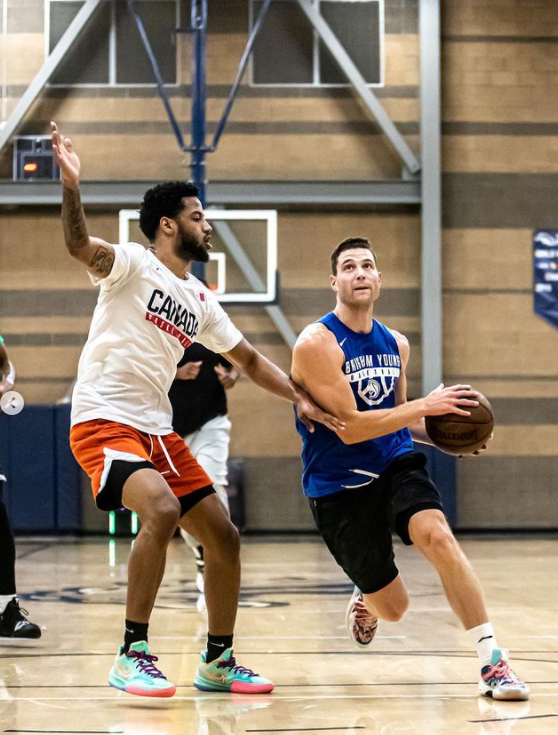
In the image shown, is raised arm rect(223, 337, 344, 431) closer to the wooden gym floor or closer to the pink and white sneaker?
the pink and white sneaker

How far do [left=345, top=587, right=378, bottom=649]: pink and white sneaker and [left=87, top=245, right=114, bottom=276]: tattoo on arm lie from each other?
1793 mm

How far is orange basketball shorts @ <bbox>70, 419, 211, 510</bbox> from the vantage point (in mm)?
3998

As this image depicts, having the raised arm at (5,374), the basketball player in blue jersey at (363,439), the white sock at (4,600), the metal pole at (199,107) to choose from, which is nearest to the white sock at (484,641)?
the basketball player in blue jersey at (363,439)

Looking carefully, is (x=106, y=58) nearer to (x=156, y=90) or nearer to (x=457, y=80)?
(x=156, y=90)

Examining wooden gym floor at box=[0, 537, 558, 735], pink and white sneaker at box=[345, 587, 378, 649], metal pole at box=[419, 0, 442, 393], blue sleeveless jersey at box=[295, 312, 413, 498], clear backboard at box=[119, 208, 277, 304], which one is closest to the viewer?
wooden gym floor at box=[0, 537, 558, 735]

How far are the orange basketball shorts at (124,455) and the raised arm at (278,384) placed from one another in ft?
1.60

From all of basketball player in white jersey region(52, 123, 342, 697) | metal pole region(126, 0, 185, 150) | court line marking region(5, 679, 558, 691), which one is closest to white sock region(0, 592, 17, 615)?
court line marking region(5, 679, 558, 691)

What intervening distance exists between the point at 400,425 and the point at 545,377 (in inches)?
353

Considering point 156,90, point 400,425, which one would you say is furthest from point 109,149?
point 400,425

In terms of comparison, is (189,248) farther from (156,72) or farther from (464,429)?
(156,72)

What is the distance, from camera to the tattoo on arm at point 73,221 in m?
3.85

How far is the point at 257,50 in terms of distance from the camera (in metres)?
12.8

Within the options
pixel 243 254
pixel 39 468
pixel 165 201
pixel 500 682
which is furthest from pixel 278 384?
pixel 39 468

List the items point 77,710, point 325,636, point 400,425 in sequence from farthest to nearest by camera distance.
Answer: point 325,636, point 400,425, point 77,710
